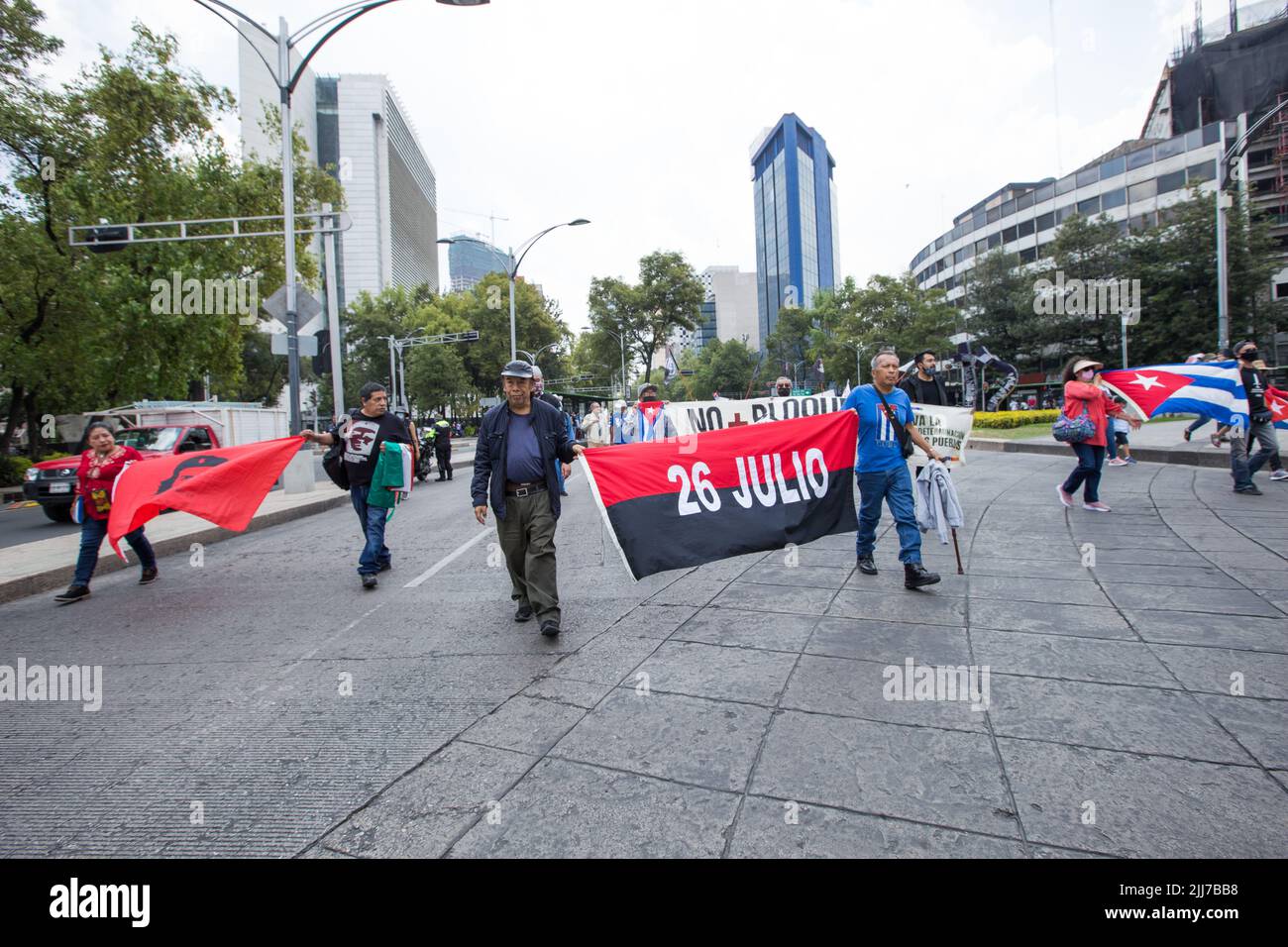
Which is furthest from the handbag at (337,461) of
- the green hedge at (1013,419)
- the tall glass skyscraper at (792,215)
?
the tall glass skyscraper at (792,215)

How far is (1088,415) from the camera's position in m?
8.32

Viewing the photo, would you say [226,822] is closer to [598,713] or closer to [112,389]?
[598,713]

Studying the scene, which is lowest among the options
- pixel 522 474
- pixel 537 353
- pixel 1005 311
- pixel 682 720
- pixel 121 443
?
pixel 682 720

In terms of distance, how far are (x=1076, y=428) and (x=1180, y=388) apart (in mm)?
3513

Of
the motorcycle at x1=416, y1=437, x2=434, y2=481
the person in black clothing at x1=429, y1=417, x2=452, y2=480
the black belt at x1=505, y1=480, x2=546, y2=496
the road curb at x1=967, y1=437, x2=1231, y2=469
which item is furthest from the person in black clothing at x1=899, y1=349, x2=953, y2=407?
the person in black clothing at x1=429, y1=417, x2=452, y2=480

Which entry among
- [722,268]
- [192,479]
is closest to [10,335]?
[192,479]

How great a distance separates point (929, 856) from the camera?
231 cm

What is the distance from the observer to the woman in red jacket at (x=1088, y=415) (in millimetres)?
8398

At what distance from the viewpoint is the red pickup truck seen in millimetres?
12867

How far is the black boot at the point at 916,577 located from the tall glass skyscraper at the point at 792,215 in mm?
131362

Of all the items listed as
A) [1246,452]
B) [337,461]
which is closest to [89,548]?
[337,461]

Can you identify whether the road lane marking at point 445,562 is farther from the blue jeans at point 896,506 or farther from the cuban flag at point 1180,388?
the cuban flag at point 1180,388

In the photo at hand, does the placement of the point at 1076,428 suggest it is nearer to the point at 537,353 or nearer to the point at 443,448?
the point at 443,448
